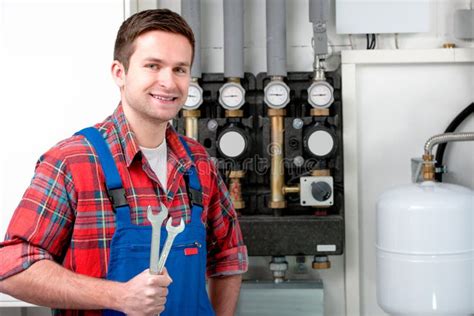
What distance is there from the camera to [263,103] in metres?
2.01

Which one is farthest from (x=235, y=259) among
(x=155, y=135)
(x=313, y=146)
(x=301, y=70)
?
(x=301, y=70)

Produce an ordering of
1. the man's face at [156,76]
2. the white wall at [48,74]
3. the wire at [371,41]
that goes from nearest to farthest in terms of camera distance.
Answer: the man's face at [156,76], the white wall at [48,74], the wire at [371,41]

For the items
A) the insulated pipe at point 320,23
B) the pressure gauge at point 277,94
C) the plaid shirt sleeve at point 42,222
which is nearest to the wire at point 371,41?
the insulated pipe at point 320,23

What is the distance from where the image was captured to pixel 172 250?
48.8 inches

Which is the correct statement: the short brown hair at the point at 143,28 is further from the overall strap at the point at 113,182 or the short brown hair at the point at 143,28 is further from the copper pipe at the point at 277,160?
the copper pipe at the point at 277,160

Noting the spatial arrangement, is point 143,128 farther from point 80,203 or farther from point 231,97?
point 231,97

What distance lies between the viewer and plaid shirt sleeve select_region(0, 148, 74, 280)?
1132mm

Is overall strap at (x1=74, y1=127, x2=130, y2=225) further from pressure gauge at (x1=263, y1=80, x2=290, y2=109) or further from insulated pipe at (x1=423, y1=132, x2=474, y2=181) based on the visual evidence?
insulated pipe at (x1=423, y1=132, x2=474, y2=181)

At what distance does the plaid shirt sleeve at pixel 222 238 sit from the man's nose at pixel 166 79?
0.24m

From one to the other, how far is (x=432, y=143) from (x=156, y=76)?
0.91m

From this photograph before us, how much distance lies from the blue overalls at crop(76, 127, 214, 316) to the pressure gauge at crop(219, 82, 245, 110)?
0.60 metres

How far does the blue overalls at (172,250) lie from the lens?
1.19 meters

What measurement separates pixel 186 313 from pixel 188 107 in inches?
31.5

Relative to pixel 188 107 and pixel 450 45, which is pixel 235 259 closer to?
pixel 188 107
